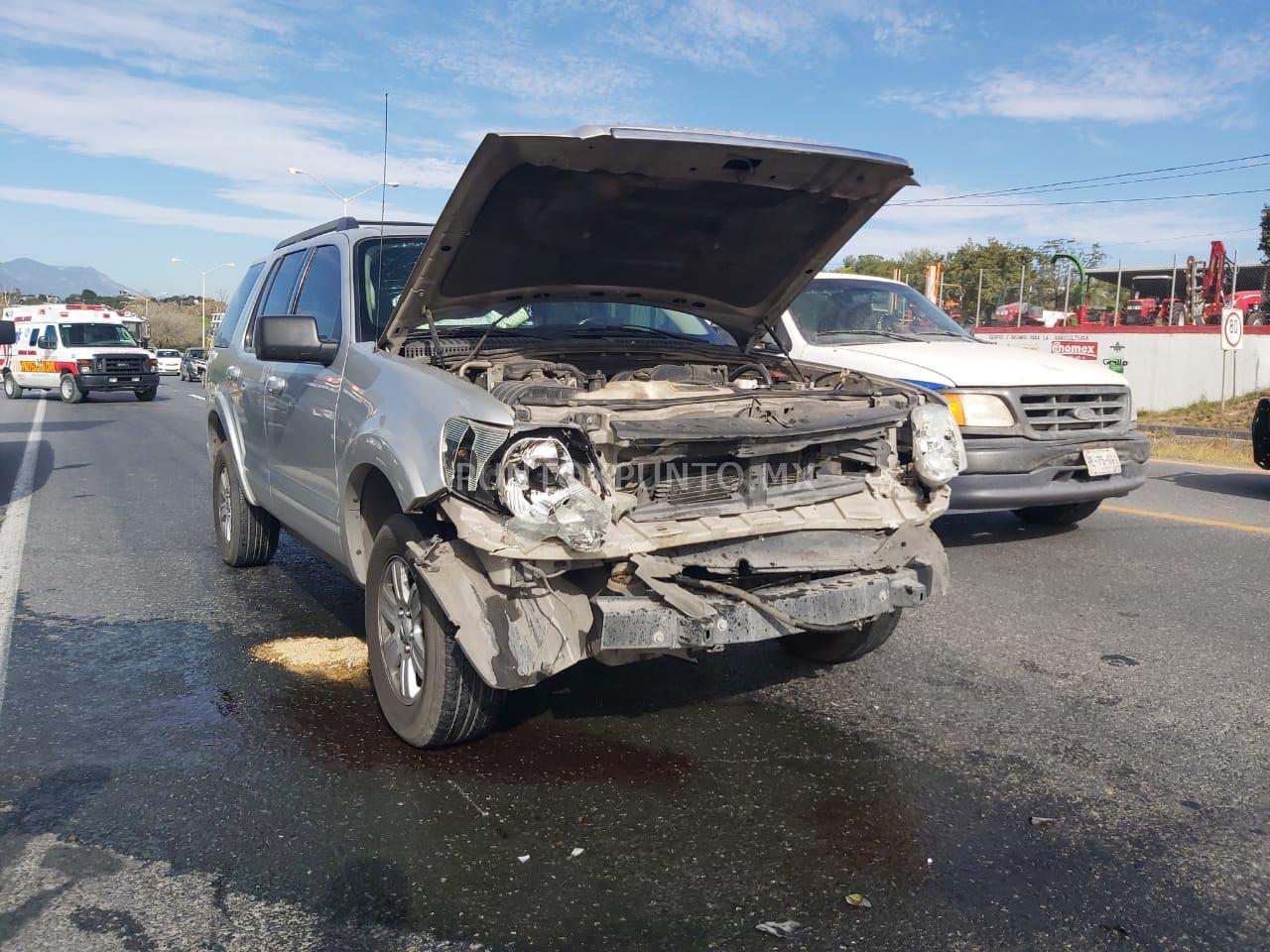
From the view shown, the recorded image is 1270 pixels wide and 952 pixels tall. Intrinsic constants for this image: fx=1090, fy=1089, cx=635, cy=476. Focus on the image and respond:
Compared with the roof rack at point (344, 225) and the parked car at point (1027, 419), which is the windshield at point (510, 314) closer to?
the roof rack at point (344, 225)

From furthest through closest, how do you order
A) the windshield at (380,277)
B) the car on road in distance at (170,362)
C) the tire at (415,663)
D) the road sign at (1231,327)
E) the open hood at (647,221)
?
the car on road in distance at (170,362) → the road sign at (1231,327) → the windshield at (380,277) → the open hood at (647,221) → the tire at (415,663)

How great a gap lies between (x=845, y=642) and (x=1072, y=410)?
129 inches

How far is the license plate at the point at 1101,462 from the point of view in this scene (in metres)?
6.94

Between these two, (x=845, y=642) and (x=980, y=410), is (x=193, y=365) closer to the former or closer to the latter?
(x=980, y=410)

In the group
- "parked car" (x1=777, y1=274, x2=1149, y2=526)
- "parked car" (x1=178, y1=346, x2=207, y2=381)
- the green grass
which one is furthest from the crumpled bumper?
"parked car" (x1=178, y1=346, x2=207, y2=381)

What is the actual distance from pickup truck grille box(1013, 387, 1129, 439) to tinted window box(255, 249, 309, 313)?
14.4 feet

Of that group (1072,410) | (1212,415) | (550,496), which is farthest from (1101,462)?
(1212,415)

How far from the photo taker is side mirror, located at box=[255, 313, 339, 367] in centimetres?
441

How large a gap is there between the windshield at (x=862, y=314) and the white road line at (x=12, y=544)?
5.55 meters

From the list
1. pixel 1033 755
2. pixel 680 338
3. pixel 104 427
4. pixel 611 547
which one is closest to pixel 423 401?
pixel 611 547

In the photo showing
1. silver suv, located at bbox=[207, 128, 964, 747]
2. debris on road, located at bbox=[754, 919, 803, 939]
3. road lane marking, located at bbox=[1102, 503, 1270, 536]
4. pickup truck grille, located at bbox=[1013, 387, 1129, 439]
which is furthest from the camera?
road lane marking, located at bbox=[1102, 503, 1270, 536]

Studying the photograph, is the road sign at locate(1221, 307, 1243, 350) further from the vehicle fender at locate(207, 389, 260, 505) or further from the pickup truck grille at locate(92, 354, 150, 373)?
the pickup truck grille at locate(92, 354, 150, 373)

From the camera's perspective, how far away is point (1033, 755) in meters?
3.87

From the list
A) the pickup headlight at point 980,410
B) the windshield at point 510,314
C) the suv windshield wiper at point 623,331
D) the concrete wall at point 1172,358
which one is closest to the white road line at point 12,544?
the windshield at point 510,314
